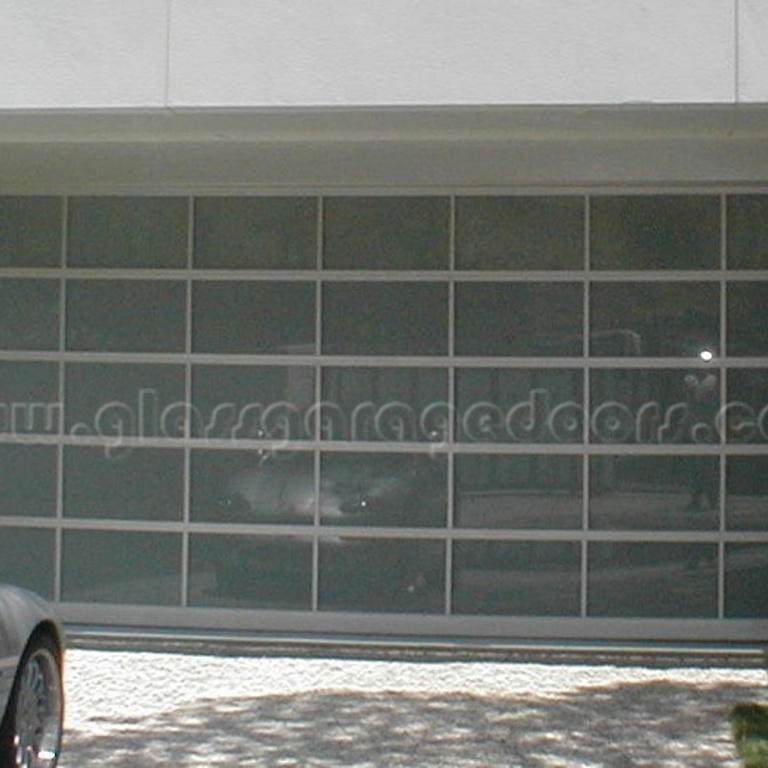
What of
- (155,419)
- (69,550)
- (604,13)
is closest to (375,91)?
(604,13)

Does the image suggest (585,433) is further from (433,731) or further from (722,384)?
(433,731)

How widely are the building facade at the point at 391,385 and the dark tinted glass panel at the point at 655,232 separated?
0.01 meters

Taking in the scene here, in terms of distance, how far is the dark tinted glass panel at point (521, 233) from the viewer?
11867mm

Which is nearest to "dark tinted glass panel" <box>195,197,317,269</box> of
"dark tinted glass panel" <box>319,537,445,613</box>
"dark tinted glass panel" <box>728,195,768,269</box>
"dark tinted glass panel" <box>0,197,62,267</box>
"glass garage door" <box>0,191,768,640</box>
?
"glass garage door" <box>0,191,768,640</box>

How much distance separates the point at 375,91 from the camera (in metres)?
9.86

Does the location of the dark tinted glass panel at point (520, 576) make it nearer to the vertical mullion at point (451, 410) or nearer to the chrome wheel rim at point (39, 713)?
the vertical mullion at point (451, 410)

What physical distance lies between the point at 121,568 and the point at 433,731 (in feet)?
10.8

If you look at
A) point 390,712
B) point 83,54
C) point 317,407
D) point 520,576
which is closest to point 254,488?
point 317,407

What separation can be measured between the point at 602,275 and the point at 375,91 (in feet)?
8.33

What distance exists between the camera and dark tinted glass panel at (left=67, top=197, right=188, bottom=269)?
1211 cm

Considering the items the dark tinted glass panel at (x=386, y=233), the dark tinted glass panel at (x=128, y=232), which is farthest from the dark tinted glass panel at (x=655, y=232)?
the dark tinted glass panel at (x=128, y=232)

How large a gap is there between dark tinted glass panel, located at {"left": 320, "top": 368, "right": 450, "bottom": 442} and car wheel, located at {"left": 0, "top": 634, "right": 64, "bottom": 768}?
3.96 metres

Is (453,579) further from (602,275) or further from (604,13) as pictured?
(604,13)

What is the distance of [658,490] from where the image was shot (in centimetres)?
1179
